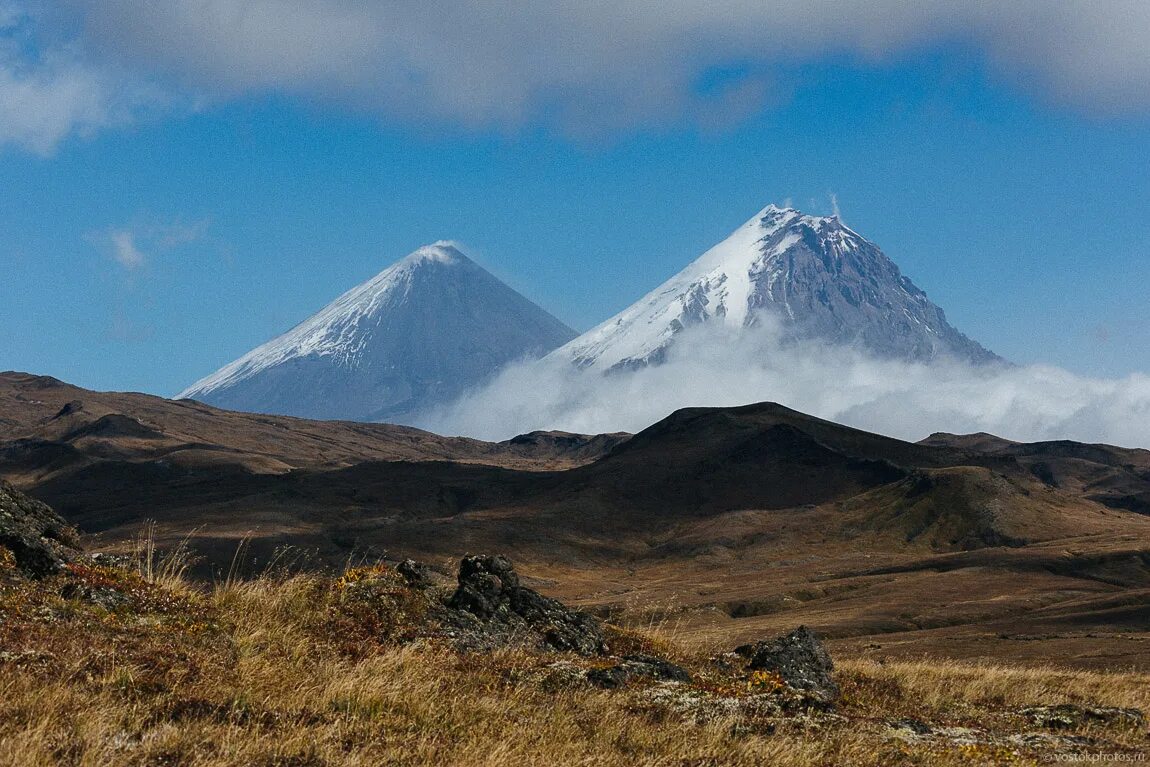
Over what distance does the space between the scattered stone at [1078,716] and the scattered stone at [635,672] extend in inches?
149

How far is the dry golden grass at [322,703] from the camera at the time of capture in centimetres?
630

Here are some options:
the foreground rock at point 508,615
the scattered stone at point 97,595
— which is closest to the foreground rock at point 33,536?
the scattered stone at point 97,595

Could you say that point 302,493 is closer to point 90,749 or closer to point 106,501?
point 106,501

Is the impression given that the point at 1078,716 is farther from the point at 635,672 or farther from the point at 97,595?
the point at 97,595

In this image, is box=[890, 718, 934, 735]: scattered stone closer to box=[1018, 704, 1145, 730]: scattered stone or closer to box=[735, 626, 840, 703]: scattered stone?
box=[735, 626, 840, 703]: scattered stone

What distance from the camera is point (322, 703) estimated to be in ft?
24.4

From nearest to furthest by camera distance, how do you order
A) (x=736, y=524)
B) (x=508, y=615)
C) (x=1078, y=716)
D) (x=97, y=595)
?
1. (x=97, y=595)
2. (x=1078, y=716)
3. (x=508, y=615)
4. (x=736, y=524)

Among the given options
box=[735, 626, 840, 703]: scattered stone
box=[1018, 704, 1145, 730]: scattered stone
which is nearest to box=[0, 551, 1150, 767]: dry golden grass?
box=[1018, 704, 1145, 730]: scattered stone

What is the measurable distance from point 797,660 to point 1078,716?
3.10 m

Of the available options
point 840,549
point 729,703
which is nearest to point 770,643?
point 729,703

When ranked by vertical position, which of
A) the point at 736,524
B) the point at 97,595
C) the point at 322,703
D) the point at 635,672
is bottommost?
the point at 736,524

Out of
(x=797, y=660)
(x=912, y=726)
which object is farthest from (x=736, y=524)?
(x=912, y=726)

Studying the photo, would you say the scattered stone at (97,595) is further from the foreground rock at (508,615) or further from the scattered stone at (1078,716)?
the scattered stone at (1078,716)

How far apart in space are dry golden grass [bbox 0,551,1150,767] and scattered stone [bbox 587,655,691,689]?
23 cm
